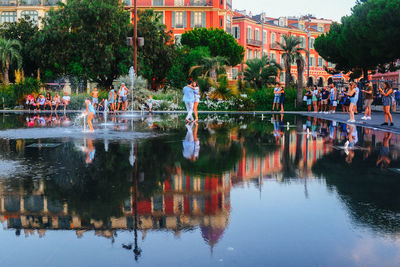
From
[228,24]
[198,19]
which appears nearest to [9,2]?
[198,19]

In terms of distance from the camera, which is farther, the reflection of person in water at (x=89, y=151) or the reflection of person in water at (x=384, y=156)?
the reflection of person in water at (x=89, y=151)

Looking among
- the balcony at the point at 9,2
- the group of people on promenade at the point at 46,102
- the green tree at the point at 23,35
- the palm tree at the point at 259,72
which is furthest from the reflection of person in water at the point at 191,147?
the balcony at the point at 9,2

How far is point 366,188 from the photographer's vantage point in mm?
7809

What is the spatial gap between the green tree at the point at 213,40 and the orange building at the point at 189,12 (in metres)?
3.79

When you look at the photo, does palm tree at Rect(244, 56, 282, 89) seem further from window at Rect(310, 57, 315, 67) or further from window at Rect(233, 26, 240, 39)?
window at Rect(310, 57, 315, 67)

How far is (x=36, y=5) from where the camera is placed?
6869cm

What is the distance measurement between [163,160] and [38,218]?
481cm

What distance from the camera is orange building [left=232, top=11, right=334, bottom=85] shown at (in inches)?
2987

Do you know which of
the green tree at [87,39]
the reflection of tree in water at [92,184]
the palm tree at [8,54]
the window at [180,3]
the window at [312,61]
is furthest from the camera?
the window at [312,61]

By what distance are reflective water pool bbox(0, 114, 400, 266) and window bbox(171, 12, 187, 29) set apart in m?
60.1

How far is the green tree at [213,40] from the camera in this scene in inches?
2562

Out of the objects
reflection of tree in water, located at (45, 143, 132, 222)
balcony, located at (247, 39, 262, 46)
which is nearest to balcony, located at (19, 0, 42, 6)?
balcony, located at (247, 39, 262, 46)

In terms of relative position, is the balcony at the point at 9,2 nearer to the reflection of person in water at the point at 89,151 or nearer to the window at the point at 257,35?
the window at the point at 257,35

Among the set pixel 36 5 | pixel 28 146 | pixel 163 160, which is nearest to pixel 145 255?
pixel 163 160
